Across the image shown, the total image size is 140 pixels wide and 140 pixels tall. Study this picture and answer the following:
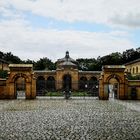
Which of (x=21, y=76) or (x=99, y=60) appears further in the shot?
(x=99, y=60)

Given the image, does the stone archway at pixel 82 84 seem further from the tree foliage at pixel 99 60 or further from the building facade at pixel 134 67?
the tree foliage at pixel 99 60

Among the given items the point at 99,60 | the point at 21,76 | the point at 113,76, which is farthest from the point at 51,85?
the point at 99,60

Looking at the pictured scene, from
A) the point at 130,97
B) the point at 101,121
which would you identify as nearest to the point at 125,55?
the point at 130,97

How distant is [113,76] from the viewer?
41.3 metres

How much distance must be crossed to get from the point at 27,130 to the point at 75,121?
3.89 meters

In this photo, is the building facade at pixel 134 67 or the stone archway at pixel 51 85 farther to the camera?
the building facade at pixel 134 67

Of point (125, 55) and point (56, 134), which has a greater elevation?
point (125, 55)

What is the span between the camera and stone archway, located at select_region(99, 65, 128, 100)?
40.8 metres

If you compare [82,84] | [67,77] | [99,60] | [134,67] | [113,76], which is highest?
[99,60]

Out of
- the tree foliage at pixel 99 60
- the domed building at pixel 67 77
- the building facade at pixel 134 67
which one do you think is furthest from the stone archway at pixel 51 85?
the tree foliage at pixel 99 60

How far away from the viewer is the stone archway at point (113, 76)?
40812mm

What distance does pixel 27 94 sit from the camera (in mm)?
40594

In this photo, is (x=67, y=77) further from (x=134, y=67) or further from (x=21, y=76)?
(x=21, y=76)

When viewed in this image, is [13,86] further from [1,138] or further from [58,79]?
[58,79]
